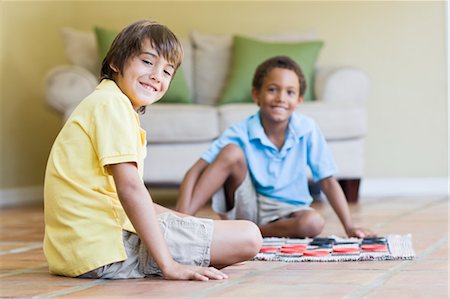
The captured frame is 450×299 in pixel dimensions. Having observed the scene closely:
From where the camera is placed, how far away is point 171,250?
73.4 inches

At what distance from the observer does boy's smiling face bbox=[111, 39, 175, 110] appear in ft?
6.17

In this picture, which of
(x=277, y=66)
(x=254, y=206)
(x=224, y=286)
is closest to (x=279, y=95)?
(x=277, y=66)

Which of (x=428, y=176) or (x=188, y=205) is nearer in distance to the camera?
(x=188, y=205)

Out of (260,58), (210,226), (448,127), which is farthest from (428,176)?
(210,226)

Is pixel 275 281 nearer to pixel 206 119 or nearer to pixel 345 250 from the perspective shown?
pixel 345 250

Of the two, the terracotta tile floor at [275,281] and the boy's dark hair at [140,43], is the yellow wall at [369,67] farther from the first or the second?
the boy's dark hair at [140,43]

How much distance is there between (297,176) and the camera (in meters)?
2.82

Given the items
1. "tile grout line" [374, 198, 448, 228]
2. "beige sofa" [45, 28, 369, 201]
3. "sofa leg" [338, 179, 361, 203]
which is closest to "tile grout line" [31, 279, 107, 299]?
"tile grout line" [374, 198, 448, 228]

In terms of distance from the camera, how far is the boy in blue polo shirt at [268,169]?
2760mm

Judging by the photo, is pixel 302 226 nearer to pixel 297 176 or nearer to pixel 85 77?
pixel 297 176

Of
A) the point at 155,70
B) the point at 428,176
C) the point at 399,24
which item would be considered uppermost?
the point at 399,24

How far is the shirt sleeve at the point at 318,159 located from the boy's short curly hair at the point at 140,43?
99 cm

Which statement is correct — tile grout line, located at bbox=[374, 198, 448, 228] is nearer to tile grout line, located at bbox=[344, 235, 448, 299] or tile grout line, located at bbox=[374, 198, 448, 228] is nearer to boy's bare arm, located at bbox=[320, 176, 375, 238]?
boy's bare arm, located at bbox=[320, 176, 375, 238]

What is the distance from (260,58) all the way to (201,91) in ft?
1.43
